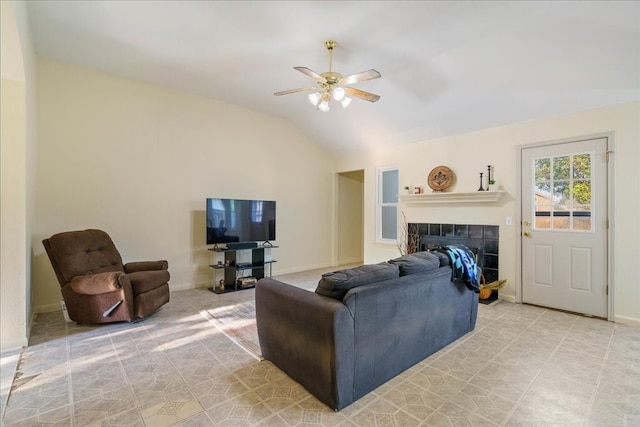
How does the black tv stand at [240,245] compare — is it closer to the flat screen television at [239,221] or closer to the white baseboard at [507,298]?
the flat screen television at [239,221]

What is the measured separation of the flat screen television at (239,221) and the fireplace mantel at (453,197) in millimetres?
2404

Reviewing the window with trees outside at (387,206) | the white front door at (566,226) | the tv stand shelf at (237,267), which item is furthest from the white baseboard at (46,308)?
the white front door at (566,226)

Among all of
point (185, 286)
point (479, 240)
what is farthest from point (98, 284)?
point (479, 240)

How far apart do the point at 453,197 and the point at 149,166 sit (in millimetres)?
4611

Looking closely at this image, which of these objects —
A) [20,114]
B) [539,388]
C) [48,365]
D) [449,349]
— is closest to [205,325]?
[48,365]

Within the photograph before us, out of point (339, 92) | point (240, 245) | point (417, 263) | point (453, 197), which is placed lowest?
point (240, 245)

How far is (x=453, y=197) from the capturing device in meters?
4.70

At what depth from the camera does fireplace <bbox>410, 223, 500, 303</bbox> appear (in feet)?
14.2

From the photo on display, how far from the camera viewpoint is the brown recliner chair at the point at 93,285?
3128 millimetres

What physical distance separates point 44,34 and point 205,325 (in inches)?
140

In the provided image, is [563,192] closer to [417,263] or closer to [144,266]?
[417,263]

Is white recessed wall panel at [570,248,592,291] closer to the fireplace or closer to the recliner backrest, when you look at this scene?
the fireplace

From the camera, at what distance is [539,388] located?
6.99ft

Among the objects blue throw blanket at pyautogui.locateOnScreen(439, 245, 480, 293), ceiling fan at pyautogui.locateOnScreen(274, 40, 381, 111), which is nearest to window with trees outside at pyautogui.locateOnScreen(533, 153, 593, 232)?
blue throw blanket at pyautogui.locateOnScreen(439, 245, 480, 293)
